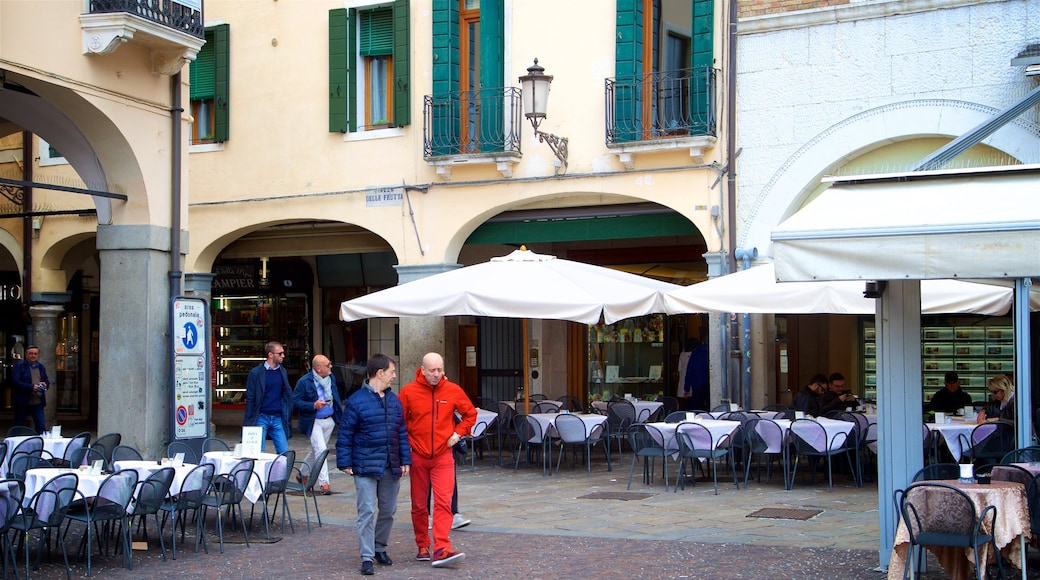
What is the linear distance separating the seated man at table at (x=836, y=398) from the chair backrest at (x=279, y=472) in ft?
20.0

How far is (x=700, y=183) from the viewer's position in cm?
1603

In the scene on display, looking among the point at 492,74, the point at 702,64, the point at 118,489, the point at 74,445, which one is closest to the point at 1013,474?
the point at 118,489

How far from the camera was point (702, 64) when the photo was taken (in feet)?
52.2

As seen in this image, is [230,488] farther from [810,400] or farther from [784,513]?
[810,400]

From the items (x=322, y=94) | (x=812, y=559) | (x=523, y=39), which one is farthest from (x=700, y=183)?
(x=812, y=559)

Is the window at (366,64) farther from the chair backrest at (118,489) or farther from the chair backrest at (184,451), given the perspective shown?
the chair backrest at (118,489)

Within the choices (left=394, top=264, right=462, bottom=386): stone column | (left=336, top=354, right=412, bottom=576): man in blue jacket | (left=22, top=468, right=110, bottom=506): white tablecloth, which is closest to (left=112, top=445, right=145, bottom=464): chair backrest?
(left=22, top=468, right=110, bottom=506): white tablecloth

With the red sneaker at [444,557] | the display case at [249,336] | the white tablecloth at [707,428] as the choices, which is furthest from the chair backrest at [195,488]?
the display case at [249,336]

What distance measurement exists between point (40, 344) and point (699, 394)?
1125 centimetres

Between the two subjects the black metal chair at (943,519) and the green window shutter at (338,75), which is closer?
the black metal chair at (943,519)

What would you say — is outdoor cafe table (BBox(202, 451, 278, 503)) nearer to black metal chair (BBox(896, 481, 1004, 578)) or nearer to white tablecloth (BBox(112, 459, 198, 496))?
white tablecloth (BBox(112, 459, 198, 496))

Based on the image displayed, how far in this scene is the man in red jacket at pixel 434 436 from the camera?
8789 millimetres

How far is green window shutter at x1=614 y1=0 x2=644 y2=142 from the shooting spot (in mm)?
16312

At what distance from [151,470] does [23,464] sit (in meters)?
1.42
